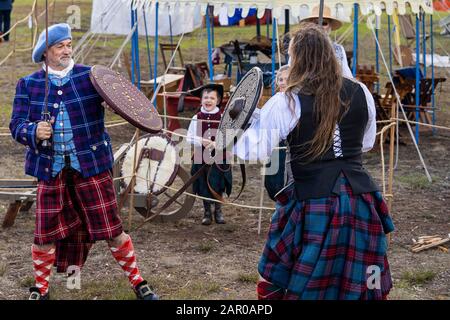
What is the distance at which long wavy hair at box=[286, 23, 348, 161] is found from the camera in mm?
3168

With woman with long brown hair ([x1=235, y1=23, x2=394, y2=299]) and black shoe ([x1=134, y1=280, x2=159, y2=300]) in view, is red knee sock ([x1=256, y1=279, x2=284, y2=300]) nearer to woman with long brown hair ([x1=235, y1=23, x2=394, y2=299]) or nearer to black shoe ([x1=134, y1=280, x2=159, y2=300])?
woman with long brown hair ([x1=235, y1=23, x2=394, y2=299])

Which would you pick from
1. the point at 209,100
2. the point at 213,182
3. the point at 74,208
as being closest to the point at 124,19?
the point at 209,100

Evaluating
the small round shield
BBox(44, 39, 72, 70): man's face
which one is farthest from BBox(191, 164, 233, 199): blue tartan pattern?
BBox(44, 39, 72, 70): man's face

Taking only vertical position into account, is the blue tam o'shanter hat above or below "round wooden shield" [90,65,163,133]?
above

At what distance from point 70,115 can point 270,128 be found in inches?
49.2

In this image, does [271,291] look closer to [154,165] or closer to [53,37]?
[53,37]

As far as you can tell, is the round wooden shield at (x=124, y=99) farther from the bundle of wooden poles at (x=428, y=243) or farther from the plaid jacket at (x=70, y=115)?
the bundle of wooden poles at (x=428, y=243)

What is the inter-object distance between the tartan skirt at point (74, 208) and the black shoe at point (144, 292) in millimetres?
335

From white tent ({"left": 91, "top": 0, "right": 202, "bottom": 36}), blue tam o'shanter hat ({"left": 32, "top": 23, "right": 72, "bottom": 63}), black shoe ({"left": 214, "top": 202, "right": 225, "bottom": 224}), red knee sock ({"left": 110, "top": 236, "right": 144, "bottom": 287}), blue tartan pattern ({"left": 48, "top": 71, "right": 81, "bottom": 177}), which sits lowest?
black shoe ({"left": 214, "top": 202, "right": 225, "bottom": 224})

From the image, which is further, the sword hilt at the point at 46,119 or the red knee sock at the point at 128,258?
the red knee sock at the point at 128,258

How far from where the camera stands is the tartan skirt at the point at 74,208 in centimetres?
397

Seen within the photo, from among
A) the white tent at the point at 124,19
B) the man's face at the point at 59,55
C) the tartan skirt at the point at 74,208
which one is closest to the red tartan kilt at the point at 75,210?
the tartan skirt at the point at 74,208

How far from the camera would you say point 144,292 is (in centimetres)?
420

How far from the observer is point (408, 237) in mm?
5699
